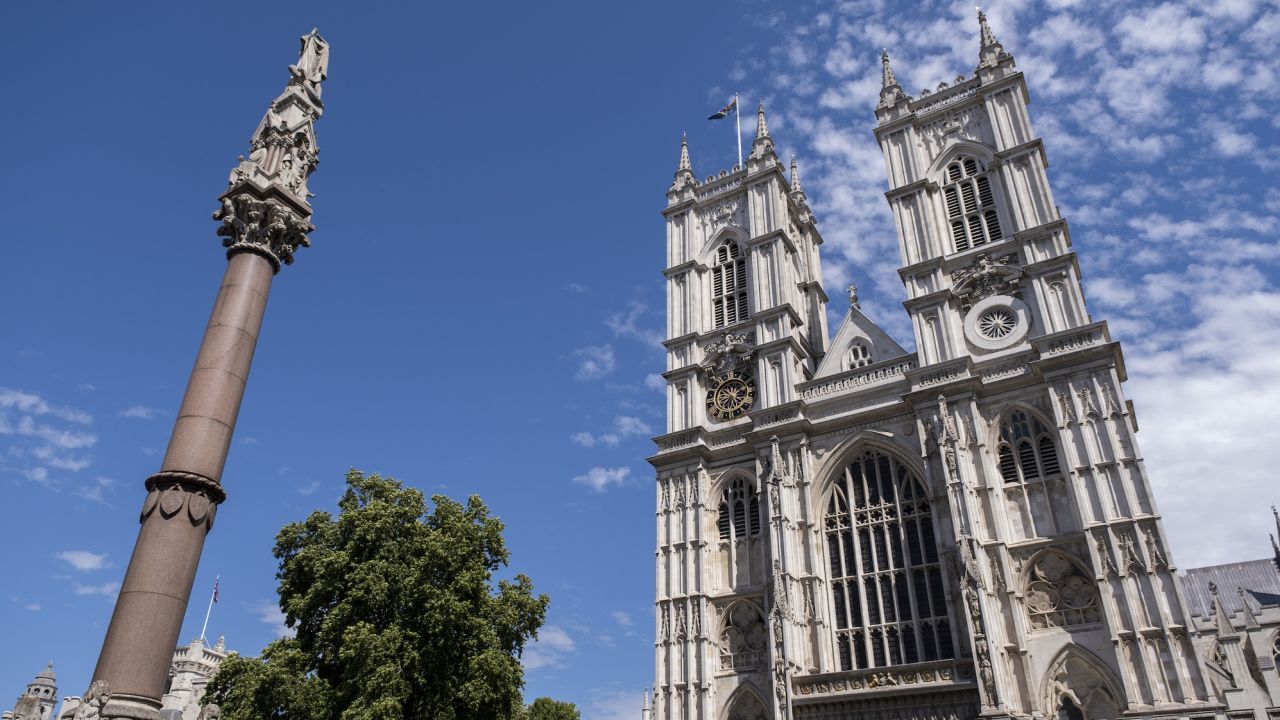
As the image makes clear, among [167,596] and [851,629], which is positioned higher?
[851,629]

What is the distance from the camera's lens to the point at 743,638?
34625 millimetres

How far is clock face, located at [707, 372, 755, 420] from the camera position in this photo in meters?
39.9

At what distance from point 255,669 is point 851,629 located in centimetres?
2109

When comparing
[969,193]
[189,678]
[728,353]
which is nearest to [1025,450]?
[969,193]

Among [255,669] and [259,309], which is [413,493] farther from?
[259,309]

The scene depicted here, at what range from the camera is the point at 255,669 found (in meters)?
22.5

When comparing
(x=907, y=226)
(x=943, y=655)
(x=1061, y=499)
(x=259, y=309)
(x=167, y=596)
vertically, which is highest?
(x=907, y=226)

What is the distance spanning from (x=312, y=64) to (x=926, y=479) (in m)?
25.6

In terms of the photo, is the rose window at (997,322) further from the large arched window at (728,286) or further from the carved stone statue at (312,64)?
the carved stone statue at (312,64)

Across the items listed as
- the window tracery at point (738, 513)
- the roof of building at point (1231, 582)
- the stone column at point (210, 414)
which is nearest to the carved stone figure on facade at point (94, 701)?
the stone column at point (210, 414)

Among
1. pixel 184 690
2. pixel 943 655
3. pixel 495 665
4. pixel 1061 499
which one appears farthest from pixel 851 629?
pixel 184 690

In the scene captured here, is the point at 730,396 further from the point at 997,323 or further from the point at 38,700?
the point at 38,700

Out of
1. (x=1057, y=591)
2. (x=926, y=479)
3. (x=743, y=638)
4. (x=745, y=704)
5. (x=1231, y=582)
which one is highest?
(x=1231, y=582)

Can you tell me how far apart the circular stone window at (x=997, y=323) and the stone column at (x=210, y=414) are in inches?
1055
